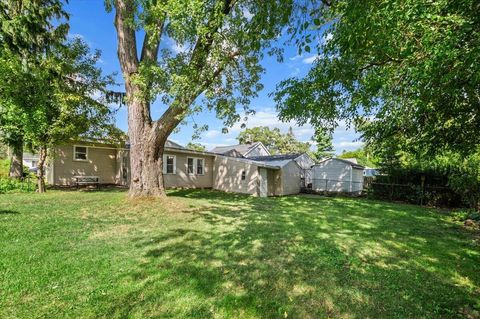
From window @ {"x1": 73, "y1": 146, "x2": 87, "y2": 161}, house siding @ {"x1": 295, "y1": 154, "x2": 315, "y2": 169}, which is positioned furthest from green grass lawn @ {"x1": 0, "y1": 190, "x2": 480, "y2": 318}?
house siding @ {"x1": 295, "y1": 154, "x2": 315, "y2": 169}

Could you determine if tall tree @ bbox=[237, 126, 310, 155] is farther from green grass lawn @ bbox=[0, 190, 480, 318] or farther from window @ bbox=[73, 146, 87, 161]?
green grass lawn @ bbox=[0, 190, 480, 318]

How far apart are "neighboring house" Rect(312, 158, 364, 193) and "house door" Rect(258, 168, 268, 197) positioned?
5572mm

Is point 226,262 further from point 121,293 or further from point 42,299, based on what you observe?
point 42,299

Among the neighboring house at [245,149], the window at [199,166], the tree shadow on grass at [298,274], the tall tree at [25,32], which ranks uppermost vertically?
the tall tree at [25,32]

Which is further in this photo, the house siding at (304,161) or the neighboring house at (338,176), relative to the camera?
the house siding at (304,161)

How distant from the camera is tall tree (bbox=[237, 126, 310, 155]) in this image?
153 ft

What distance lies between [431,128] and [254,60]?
618cm

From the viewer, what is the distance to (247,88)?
426 inches

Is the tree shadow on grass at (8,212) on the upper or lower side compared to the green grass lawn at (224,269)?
upper

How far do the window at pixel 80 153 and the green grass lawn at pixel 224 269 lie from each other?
906 cm

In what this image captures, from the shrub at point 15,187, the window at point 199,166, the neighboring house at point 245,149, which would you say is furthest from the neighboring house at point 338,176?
the shrub at point 15,187

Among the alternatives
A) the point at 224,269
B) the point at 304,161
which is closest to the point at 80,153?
the point at 224,269

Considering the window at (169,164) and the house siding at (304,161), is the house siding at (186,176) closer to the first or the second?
the window at (169,164)

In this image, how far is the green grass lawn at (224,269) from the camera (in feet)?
9.95
